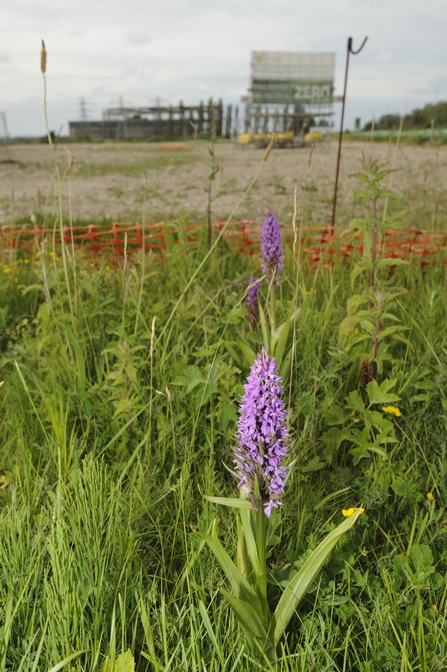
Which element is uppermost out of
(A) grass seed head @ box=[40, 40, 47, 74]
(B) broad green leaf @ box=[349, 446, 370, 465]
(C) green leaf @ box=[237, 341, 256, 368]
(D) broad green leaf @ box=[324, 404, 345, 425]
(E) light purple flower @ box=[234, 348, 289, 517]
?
(A) grass seed head @ box=[40, 40, 47, 74]

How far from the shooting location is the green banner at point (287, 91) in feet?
105

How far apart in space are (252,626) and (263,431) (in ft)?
1.47

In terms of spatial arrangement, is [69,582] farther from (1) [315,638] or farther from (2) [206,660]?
(1) [315,638]

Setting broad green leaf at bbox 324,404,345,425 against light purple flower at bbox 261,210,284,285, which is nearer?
broad green leaf at bbox 324,404,345,425

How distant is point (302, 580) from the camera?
1.18m

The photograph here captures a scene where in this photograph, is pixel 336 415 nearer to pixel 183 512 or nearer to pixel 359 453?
pixel 359 453

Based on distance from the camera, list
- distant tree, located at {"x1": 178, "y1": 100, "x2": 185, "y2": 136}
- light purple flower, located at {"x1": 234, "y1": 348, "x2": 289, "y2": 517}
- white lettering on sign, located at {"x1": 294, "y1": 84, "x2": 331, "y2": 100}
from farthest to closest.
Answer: distant tree, located at {"x1": 178, "y1": 100, "x2": 185, "y2": 136} < white lettering on sign, located at {"x1": 294, "y1": 84, "x2": 331, "y2": 100} < light purple flower, located at {"x1": 234, "y1": 348, "x2": 289, "y2": 517}

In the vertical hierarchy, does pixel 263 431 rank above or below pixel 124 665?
above

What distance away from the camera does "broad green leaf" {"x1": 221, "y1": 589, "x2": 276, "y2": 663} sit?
1107 millimetres

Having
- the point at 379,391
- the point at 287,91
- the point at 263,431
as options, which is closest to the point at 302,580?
the point at 263,431

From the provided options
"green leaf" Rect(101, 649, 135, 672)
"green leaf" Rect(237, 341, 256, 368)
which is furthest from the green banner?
"green leaf" Rect(101, 649, 135, 672)

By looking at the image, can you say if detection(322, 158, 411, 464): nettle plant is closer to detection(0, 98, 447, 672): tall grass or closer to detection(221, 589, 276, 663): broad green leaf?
detection(0, 98, 447, 672): tall grass

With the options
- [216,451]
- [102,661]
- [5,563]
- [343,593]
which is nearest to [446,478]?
[343,593]

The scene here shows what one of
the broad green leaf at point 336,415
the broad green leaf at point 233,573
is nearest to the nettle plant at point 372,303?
the broad green leaf at point 336,415
